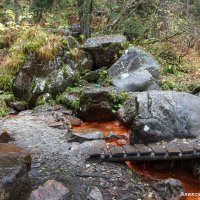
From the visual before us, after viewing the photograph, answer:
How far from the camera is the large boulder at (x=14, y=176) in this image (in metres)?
3.48

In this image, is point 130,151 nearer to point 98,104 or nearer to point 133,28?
point 98,104

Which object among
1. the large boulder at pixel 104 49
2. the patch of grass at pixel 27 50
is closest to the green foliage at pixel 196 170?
the patch of grass at pixel 27 50

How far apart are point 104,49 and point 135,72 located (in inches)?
45.8

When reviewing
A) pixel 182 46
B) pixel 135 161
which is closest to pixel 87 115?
pixel 135 161

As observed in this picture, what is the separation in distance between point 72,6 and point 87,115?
7.66 metres

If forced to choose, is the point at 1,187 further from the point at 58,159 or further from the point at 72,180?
the point at 58,159

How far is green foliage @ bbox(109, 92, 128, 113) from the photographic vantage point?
303 inches

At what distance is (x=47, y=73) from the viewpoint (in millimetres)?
8688

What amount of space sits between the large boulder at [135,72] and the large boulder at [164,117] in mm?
1994

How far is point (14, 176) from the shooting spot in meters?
3.60

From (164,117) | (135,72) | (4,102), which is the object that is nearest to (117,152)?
(164,117)

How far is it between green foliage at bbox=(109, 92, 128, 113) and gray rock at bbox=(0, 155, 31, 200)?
3.95 m

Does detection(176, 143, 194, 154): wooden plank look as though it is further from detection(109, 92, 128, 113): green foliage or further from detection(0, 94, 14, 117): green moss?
detection(0, 94, 14, 117): green moss

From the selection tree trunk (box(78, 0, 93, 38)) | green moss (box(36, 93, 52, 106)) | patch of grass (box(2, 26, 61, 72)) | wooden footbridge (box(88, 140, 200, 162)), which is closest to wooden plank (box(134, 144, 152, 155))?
wooden footbridge (box(88, 140, 200, 162))
